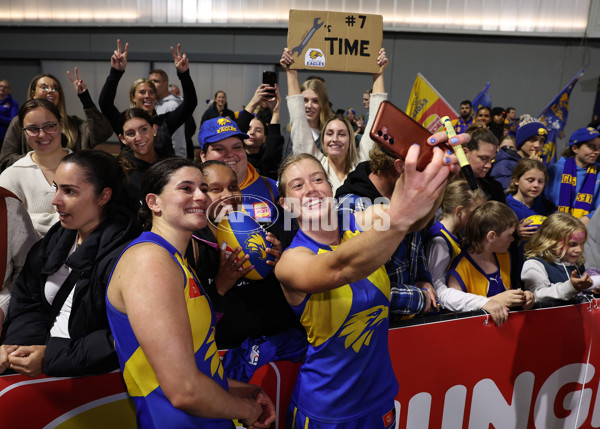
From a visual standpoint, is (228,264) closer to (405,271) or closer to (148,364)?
(148,364)

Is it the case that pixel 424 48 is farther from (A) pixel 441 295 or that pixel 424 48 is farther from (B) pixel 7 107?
(A) pixel 441 295

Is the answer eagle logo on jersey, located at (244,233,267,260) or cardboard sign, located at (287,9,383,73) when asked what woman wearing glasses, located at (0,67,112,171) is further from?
eagle logo on jersey, located at (244,233,267,260)

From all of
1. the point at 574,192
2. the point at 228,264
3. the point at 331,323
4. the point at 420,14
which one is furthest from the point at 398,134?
the point at 420,14

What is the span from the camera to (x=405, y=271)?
7.44 feet

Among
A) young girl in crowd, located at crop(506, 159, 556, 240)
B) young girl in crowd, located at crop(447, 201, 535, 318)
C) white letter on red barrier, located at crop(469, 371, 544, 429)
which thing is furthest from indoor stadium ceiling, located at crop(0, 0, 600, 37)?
white letter on red barrier, located at crop(469, 371, 544, 429)

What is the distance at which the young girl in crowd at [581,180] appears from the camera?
14.8 ft

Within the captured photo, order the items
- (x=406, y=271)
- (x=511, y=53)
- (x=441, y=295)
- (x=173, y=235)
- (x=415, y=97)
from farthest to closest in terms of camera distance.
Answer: (x=511, y=53)
(x=415, y=97)
(x=441, y=295)
(x=406, y=271)
(x=173, y=235)

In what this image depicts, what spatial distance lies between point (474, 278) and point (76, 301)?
2153 millimetres

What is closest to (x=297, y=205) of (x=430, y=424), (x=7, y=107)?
(x=430, y=424)

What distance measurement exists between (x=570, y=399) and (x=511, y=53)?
39.0ft

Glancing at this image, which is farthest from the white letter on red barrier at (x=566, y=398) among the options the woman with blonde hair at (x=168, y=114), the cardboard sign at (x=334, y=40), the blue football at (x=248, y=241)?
the woman with blonde hair at (x=168, y=114)

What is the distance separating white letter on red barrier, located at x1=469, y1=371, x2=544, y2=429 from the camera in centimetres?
248

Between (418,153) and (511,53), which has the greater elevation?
(511,53)

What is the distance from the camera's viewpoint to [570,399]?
8.93ft
